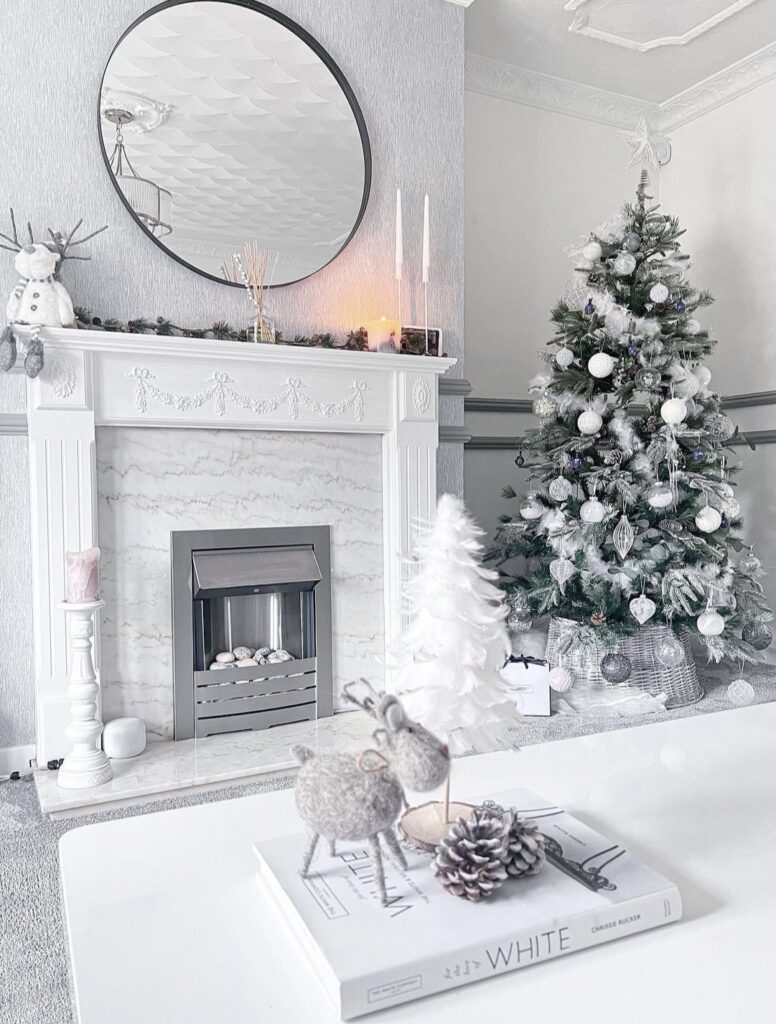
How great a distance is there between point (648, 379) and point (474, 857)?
2.20 m

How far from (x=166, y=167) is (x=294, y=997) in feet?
7.69

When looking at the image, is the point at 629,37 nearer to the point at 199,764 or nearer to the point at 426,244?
the point at 426,244

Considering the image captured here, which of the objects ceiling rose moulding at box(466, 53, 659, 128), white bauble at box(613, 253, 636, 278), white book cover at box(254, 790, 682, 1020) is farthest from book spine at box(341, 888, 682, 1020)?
ceiling rose moulding at box(466, 53, 659, 128)

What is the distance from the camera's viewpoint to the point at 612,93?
11.8 feet

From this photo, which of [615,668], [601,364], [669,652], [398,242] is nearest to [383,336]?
[398,242]

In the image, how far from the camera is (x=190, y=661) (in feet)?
7.64

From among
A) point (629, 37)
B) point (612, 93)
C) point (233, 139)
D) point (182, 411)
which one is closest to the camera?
point (182, 411)

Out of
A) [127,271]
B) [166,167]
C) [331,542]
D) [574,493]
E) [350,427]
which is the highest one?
[166,167]

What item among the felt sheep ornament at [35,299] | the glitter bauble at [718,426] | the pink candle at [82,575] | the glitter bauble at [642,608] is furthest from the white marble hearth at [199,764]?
the glitter bauble at [718,426]

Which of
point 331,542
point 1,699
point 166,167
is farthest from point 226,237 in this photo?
point 1,699

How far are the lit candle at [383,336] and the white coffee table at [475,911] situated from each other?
1.65m

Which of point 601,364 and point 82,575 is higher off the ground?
point 601,364

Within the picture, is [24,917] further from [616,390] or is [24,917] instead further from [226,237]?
[616,390]

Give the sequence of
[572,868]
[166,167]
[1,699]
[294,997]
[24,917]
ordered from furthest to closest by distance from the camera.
A: [166,167] → [1,699] → [24,917] → [572,868] → [294,997]
